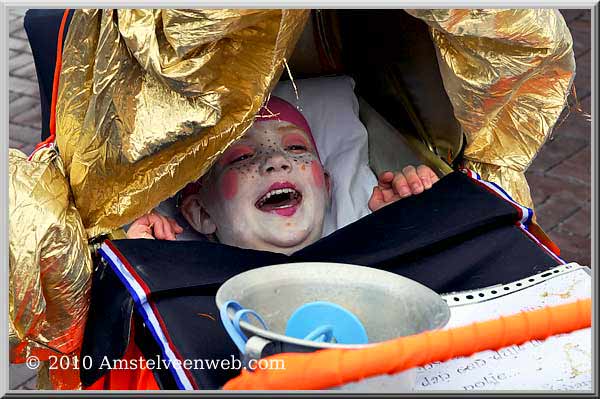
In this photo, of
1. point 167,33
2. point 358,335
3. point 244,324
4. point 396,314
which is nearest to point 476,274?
point 396,314

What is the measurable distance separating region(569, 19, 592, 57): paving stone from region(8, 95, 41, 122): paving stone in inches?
96.6

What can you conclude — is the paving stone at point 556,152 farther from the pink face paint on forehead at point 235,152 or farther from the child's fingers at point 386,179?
the pink face paint on forehead at point 235,152

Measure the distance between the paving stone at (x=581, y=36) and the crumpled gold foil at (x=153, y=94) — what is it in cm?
307

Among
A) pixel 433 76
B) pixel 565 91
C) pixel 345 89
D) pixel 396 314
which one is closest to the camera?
pixel 396 314

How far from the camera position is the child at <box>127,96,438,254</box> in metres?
2.28

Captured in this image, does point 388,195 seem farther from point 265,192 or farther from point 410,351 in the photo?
point 410,351

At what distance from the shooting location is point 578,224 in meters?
3.84

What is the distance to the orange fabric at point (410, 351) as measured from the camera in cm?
138

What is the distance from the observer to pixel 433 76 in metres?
2.51

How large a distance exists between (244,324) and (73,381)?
727 mm

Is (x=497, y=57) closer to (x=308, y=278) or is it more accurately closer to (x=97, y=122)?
(x=308, y=278)

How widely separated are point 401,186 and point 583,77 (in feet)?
8.24

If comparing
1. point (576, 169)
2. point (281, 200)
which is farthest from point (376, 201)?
point (576, 169)

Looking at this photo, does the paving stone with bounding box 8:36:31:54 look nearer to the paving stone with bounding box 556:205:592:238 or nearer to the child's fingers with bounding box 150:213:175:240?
the paving stone with bounding box 556:205:592:238
